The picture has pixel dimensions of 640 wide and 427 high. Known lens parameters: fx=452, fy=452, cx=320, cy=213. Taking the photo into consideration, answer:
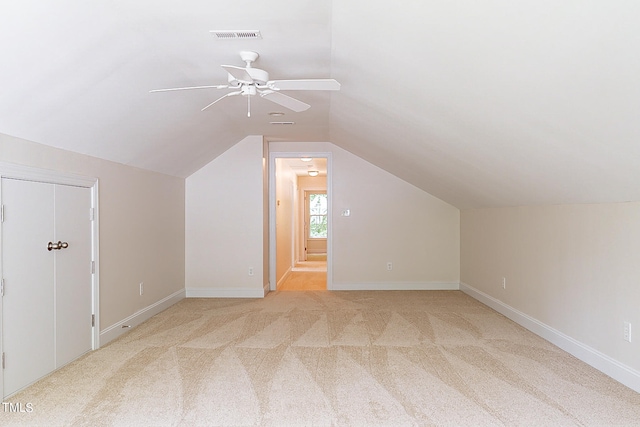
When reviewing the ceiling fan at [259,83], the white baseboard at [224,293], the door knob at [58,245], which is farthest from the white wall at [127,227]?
the ceiling fan at [259,83]

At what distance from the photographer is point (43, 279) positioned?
3.30 metres

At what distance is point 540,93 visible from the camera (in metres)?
2.33

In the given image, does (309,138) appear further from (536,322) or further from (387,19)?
(387,19)

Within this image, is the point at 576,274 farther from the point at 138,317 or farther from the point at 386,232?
the point at 138,317

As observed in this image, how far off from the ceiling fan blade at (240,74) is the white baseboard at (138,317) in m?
2.71

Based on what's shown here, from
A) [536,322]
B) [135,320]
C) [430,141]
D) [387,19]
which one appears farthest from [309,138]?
[387,19]

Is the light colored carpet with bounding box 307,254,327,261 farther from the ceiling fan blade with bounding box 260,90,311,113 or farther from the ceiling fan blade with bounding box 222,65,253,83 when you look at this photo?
the ceiling fan blade with bounding box 222,65,253,83

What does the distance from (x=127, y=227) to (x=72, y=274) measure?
1.02m

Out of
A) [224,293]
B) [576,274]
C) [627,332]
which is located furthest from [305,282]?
[627,332]

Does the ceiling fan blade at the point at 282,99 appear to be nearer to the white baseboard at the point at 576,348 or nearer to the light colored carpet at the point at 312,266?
the white baseboard at the point at 576,348

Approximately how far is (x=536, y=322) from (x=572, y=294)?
27.0 inches

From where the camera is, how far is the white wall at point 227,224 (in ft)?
21.3

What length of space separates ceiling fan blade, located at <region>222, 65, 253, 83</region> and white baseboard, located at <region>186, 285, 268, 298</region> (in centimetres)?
411

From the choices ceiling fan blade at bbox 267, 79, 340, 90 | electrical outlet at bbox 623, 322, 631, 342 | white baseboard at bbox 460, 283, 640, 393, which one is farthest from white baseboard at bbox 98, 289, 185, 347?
electrical outlet at bbox 623, 322, 631, 342
